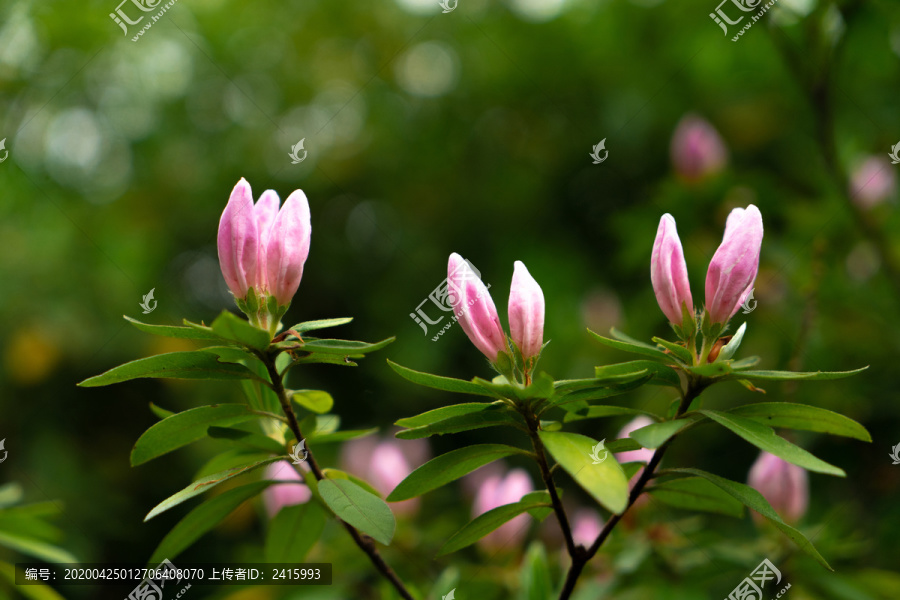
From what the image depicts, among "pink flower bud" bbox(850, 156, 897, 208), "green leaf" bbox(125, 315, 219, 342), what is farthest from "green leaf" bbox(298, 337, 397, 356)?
"pink flower bud" bbox(850, 156, 897, 208)

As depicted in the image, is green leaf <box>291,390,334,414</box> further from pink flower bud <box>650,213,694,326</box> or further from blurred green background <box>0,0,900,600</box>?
blurred green background <box>0,0,900,600</box>

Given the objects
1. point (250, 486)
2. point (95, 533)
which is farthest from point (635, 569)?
point (95, 533)

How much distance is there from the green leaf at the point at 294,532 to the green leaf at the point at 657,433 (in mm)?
691

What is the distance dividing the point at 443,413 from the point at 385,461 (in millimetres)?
1409

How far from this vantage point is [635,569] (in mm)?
1917

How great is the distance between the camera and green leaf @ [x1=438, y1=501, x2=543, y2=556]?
115cm

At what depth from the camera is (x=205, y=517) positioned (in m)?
1.27

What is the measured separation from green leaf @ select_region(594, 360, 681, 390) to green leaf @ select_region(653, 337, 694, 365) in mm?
27

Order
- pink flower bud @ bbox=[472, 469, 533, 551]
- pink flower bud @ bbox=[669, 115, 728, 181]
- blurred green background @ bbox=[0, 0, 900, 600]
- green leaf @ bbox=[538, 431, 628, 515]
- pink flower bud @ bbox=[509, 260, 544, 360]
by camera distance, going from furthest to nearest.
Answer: pink flower bud @ bbox=[669, 115, 728, 181]
blurred green background @ bbox=[0, 0, 900, 600]
pink flower bud @ bbox=[472, 469, 533, 551]
pink flower bud @ bbox=[509, 260, 544, 360]
green leaf @ bbox=[538, 431, 628, 515]

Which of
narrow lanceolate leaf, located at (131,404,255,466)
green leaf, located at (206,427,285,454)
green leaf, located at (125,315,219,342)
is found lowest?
green leaf, located at (206,427,285,454)

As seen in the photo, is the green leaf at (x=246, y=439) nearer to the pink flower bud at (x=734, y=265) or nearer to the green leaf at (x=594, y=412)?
the green leaf at (x=594, y=412)

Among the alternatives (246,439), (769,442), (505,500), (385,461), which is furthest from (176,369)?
(385,461)

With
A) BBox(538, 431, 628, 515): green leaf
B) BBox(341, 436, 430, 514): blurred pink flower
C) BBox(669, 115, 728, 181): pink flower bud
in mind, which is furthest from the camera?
BBox(669, 115, 728, 181): pink flower bud

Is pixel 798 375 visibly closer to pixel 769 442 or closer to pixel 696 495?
pixel 769 442
